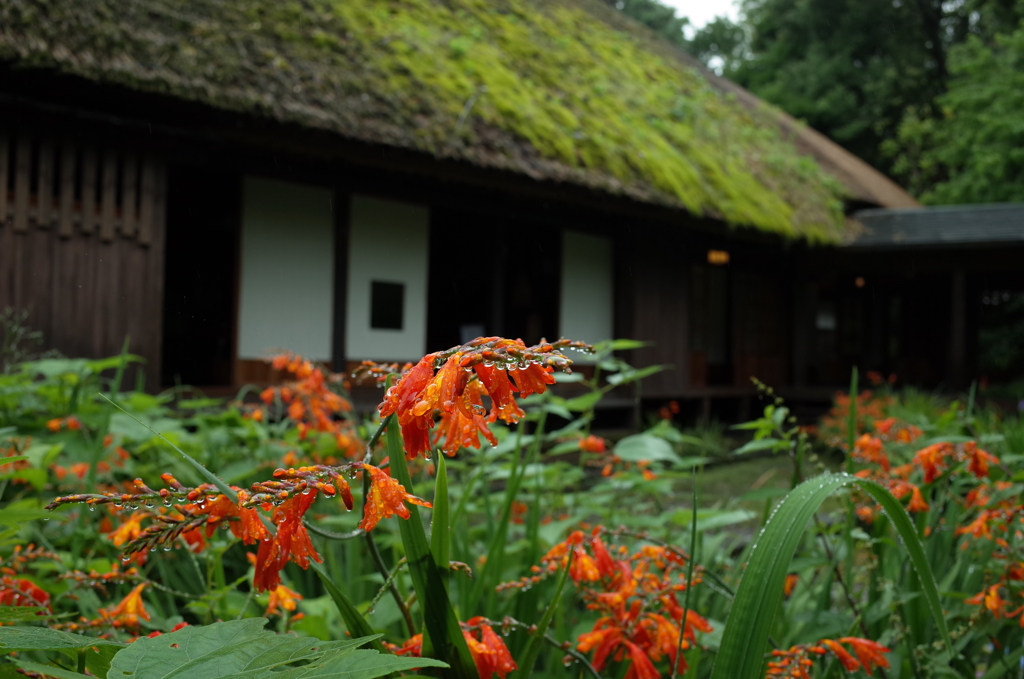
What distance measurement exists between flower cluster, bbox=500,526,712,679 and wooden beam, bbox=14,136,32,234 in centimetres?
363

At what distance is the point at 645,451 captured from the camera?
5.70 ft

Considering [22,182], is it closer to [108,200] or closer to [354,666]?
[108,200]

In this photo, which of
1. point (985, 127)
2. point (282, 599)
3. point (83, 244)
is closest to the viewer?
point (282, 599)

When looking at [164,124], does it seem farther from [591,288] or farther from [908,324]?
[908,324]

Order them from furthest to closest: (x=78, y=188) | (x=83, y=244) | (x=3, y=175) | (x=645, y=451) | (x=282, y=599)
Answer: (x=78, y=188) → (x=83, y=244) → (x=3, y=175) → (x=645, y=451) → (x=282, y=599)

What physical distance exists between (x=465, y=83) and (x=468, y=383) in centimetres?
489

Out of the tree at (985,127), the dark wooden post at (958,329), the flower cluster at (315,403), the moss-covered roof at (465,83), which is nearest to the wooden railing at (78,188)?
the moss-covered roof at (465,83)

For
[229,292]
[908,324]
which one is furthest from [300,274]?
[908,324]

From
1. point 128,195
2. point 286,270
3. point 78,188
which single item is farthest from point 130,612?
point 286,270

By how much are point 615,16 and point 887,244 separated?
176 inches

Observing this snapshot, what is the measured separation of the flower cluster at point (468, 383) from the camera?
556 mm

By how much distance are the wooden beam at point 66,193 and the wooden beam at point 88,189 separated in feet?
0.18

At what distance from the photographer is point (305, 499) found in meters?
0.57

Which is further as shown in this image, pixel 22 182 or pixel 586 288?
pixel 586 288
